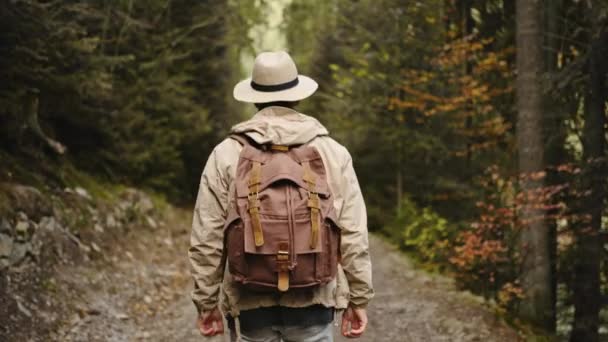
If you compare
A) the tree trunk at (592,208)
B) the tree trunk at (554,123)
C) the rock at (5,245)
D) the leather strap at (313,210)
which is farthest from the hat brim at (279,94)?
the tree trunk at (554,123)

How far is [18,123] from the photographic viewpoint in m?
7.72

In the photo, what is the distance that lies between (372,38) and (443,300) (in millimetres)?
7287

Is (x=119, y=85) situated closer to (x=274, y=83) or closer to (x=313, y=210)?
(x=274, y=83)

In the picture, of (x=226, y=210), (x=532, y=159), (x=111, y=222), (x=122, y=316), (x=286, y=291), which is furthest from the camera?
(x=111, y=222)

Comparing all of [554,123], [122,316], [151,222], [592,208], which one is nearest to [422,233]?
[554,123]

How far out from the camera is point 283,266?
2740 mm

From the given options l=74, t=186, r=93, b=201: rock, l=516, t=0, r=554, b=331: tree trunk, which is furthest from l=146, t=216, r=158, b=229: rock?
l=516, t=0, r=554, b=331: tree trunk

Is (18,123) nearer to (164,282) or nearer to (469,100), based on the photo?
(164,282)

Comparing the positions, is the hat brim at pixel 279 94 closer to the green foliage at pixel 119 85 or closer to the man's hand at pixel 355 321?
the man's hand at pixel 355 321

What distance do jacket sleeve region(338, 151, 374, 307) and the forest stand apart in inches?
167

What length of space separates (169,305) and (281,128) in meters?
5.68

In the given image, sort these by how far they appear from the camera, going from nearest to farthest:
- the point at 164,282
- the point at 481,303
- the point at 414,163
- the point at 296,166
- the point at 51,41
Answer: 1. the point at 296,166
2. the point at 51,41
3. the point at 481,303
4. the point at 164,282
5. the point at 414,163

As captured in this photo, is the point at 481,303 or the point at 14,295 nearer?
the point at 14,295

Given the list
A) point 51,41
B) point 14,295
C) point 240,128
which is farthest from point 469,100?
point 240,128
